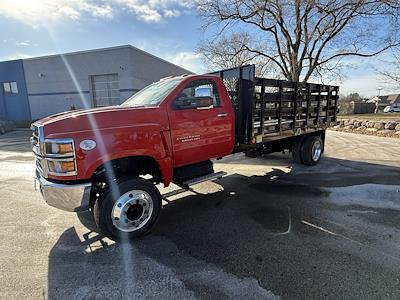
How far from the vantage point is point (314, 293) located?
244 centimetres

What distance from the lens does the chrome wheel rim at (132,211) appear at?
340 cm

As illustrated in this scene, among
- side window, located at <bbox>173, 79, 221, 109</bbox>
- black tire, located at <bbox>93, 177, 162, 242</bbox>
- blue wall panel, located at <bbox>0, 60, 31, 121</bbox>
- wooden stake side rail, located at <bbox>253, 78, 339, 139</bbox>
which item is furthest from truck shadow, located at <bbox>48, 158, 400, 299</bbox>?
blue wall panel, located at <bbox>0, 60, 31, 121</bbox>

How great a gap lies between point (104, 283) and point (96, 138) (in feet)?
5.50

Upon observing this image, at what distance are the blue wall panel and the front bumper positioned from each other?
2666 cm

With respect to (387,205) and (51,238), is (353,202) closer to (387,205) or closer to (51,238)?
(387,205)

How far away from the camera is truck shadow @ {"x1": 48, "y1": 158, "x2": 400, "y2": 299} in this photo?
2.55 metres

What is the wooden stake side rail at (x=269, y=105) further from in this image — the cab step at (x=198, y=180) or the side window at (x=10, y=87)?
the side window at (x=10, y=87)

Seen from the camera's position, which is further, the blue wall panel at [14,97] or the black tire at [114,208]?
the blue wall panel at [14,97]

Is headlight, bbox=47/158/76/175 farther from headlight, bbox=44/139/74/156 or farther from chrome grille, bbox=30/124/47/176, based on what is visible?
chrome grille, bbox=30/124/47/176

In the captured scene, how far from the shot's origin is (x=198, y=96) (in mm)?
4098

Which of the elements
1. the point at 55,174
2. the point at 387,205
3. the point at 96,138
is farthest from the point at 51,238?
the point at 387,205

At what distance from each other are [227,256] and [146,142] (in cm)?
186

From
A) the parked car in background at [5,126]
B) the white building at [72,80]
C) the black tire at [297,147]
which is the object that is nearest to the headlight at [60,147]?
the black tire at [297,147]

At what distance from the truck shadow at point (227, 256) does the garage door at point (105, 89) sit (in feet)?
62.8
